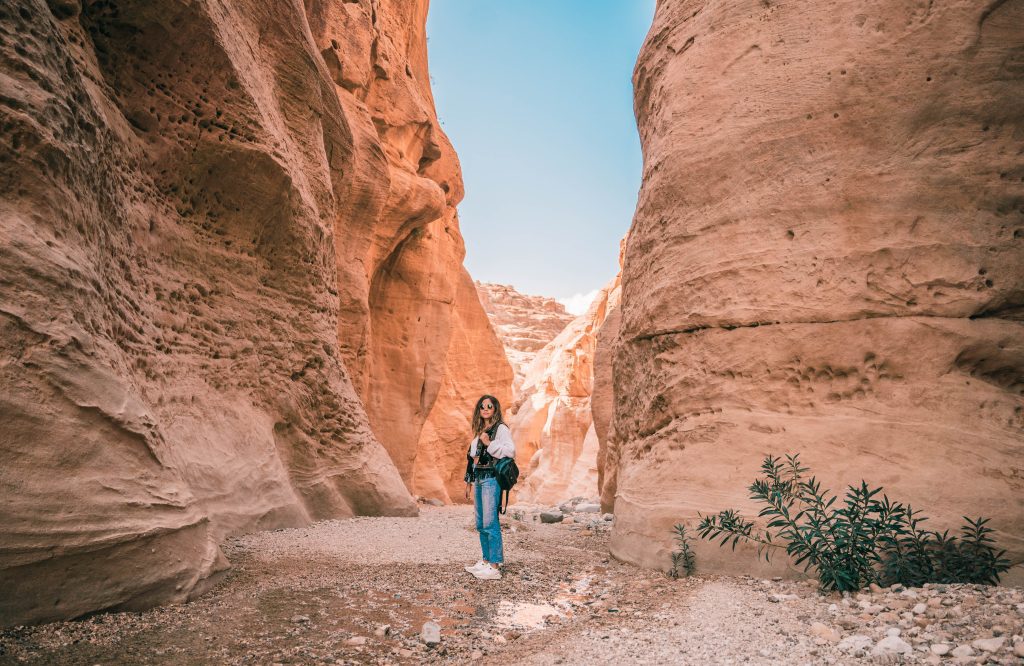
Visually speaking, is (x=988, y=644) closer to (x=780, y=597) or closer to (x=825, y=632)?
(x=825, y=632)

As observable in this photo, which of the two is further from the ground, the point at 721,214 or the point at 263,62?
the point at 263,62

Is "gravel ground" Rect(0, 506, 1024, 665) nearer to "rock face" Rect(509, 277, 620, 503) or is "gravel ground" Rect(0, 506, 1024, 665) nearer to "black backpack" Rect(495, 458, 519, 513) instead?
"black backpack" Rect(495, 458, 519, 513)

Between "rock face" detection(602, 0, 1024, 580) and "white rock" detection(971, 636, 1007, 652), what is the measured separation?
1.53 metres

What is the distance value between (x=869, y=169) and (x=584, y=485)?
81.5 feet

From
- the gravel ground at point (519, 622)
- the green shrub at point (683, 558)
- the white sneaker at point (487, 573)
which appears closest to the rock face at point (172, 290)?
the gravel ground at point (519, 622)

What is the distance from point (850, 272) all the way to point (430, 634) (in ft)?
12.5

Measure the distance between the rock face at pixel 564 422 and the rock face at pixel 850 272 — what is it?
74.6 ft

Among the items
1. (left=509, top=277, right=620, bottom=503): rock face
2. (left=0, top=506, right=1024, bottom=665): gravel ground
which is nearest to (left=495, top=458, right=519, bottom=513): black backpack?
(left=0, top=506, right=1024, bottom=665): gravel ground

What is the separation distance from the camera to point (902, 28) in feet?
15.3

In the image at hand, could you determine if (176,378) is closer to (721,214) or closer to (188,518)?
(188,518)

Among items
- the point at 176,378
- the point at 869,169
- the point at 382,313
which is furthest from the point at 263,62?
the point at 382,313

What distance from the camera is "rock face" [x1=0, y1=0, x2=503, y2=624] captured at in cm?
278

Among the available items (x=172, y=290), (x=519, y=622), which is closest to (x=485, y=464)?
(x=519, y=622)

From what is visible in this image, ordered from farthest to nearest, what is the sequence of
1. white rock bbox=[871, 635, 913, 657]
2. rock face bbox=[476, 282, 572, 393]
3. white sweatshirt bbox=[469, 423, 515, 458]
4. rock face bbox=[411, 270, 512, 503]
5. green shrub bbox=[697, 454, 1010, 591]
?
rock face bbox=[476, 282, 572, 393] → rock face bbox=[411, 270, 512, 503] → white sweatshirt bbox=[469, 423, 515, 458] → green shrub bbox=[697, 454, 1010, 591] → white rock bbox=[871, 635, 913, 657]
